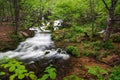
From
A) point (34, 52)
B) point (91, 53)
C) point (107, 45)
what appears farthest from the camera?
point (34, 52)

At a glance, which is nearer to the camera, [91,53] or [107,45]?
[91,53]

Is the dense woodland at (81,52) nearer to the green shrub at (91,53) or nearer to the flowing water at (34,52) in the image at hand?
the green shrub at (91,53)

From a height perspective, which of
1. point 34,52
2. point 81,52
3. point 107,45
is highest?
point 107,45

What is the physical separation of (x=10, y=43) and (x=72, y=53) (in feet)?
21.6

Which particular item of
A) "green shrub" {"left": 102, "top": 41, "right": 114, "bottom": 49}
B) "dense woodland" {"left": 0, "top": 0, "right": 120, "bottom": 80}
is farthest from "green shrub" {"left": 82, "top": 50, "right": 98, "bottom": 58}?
"green shrub" {"left": 102, "top": 41, "right": 114, "bottom": 49}

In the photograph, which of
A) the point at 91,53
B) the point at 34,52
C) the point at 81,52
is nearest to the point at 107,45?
the point at 91,53

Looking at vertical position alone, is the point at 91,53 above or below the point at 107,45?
below

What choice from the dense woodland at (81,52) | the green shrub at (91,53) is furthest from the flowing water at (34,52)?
the green shrub at (91,53)

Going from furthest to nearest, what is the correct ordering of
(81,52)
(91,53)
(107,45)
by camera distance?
1. (107,45)
2. (81,52)
3. (91,53)

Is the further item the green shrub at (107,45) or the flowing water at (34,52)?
the green shrub at (107,45)

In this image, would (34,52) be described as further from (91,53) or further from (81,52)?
(91,53)

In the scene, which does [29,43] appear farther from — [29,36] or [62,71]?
[62,71]

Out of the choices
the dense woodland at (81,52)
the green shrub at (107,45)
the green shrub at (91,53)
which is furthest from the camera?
the green shrub at (107,45)

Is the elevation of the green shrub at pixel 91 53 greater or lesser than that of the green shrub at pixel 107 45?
lesser
